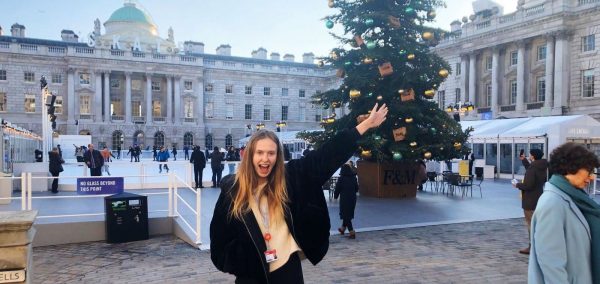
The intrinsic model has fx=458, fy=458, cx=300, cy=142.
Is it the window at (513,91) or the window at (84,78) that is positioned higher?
the window at (84,78)

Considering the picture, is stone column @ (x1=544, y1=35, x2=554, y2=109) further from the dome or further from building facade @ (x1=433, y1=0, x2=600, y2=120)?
the dome

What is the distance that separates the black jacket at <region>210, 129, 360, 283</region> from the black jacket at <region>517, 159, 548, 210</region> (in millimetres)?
5885

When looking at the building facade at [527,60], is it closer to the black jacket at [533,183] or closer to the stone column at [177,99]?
the black jacket at [533,183]

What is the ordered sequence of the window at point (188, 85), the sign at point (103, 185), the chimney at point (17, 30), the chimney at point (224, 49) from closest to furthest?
the sign at point (103, 185)
the chimney at point (17, 30)
the window at point (188, 85)
the chimney at point (224, 49)

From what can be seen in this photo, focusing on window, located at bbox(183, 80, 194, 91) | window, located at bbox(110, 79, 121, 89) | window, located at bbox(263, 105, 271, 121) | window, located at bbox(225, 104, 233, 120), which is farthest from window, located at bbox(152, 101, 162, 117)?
window, located at bbox(263, 105, 271, 121)

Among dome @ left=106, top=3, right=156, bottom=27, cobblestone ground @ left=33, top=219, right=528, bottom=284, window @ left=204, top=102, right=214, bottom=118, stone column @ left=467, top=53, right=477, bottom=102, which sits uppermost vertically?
dome @ left=106, top=3, right=156, bottom=27

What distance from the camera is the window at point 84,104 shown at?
66125mm

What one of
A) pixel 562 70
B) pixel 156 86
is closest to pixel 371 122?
pixel 562 70

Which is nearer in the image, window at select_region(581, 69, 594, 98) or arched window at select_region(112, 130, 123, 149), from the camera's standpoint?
window at select_region(581, 69, 594, 98)

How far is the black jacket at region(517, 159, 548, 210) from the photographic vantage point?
302 inches

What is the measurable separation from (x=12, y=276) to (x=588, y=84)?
48.1m

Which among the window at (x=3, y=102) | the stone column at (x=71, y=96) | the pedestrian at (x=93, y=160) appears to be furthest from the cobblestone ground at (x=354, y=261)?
the window at (x=3, y=102)

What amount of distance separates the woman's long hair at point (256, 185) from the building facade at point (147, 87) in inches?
2232

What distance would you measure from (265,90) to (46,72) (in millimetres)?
32597
